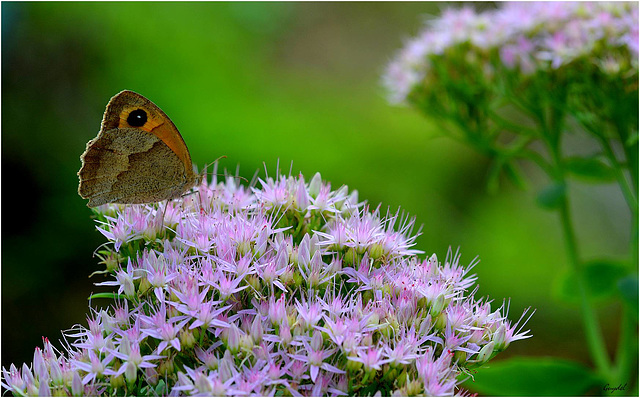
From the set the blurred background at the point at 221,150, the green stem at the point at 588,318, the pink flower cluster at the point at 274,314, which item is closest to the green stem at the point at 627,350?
the green stem at the point at 588,318

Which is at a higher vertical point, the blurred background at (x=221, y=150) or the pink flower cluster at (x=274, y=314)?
the blurred background at (x=221, y=150)

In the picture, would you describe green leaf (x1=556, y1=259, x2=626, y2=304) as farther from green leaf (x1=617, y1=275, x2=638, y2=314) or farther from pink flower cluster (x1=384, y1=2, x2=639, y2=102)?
pink flower cluster (x1=384, y1=2, x2=639, y2=102)

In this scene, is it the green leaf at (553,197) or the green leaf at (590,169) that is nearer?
the green leaf at (553,197)

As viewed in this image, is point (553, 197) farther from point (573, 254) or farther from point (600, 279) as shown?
point (600, 279)

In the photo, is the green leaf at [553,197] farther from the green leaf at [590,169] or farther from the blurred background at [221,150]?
the blurred background at [221,150]

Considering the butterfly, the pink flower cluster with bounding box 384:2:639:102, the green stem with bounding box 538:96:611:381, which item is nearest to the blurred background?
the pink flower cluster with bounding box 384:2:639:102

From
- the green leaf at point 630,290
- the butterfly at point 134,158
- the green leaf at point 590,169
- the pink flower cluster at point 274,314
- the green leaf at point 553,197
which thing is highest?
the green leaf at point 590,169

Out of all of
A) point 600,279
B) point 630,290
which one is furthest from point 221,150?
point 630,290
